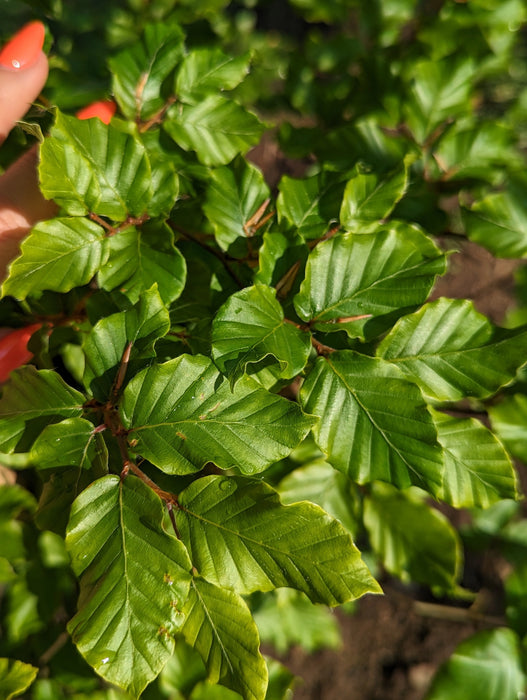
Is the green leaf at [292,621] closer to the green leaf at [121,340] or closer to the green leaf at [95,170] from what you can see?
the green leaf at [121,340]

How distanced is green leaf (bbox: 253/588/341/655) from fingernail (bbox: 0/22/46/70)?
128 centimetres

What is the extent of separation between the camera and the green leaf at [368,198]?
772 millimetres

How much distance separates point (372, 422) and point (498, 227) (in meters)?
0.55

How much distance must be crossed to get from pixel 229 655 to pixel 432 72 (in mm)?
1137

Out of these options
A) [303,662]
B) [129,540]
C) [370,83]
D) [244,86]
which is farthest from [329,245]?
[303,662]

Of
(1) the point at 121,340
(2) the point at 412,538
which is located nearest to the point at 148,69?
(1) the point at 121,340

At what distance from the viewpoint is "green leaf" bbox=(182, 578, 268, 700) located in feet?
1.98

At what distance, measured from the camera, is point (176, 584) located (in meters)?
0.59

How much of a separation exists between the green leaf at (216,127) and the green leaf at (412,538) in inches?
29.2

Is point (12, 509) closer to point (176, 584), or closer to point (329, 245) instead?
point (176, 584)

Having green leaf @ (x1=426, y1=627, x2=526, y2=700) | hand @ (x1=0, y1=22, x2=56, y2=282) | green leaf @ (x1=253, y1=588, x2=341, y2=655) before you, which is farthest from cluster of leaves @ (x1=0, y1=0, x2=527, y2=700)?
green leaf @ (x1=253, y1=588, x2=341, y2=655)

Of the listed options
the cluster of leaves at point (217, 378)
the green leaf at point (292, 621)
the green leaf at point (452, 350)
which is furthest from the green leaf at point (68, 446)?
the green leaf at point (292, 621)

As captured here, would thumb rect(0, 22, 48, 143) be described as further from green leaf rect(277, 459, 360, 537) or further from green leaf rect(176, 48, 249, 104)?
green leaf rect(277, 459, 360, 537)

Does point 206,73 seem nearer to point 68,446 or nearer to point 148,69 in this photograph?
point 148,69
